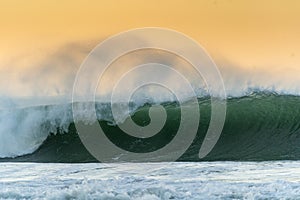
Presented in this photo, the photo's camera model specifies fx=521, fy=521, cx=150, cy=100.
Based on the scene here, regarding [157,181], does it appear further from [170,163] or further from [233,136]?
→ [233,136]

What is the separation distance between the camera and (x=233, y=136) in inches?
291

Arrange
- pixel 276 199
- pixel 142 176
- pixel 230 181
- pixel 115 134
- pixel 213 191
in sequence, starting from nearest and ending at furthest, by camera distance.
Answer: pixel 276 199 < pixel 213 191 < pixel 230 181 < pixel 142 176 < pixel 115 134

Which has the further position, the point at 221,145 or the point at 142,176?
the point at 221,145

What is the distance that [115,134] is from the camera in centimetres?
765

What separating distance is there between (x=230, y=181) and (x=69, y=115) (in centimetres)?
383

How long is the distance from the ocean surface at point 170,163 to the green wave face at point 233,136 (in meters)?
0.01

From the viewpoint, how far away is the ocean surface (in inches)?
167

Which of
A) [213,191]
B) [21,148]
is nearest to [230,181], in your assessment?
[213,191]

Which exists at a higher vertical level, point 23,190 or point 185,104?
point 185,104

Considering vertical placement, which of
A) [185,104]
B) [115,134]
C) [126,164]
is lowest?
[126,164]

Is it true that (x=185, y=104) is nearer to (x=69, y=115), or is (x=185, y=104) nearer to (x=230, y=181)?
(x=69, y=115)

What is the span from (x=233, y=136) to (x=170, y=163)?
1746 millimetres

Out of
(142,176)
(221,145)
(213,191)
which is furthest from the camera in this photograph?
(221,145)

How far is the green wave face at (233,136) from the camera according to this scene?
6711mm
